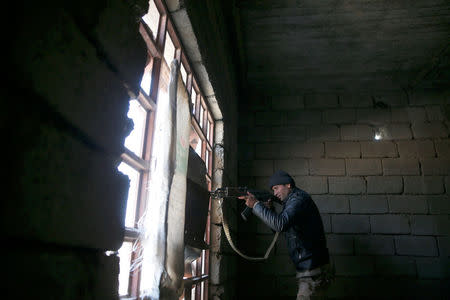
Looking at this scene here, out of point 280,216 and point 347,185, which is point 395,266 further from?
point 280,216

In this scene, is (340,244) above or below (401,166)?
below

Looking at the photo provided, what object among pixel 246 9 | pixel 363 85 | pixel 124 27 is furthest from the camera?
pixel 363 85

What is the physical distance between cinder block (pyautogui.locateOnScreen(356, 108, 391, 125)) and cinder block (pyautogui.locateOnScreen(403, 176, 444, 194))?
0.76m

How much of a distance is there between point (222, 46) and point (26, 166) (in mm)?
2251

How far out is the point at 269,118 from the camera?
373 cm

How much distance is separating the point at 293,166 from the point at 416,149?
1.47m

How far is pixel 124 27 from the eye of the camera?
2.07ft

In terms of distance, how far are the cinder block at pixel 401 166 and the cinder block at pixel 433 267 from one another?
0.95 metres

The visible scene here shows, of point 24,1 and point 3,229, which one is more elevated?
point 24,1

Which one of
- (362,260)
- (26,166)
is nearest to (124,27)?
(26,166)

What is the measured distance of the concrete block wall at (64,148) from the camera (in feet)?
1.15

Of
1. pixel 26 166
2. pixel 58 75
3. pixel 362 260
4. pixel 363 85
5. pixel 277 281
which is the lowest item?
pixel 277 281

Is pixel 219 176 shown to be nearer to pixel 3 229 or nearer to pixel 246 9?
pixel 246 9

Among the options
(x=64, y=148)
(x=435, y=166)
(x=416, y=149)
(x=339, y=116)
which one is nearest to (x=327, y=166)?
(x=339, y=116)
